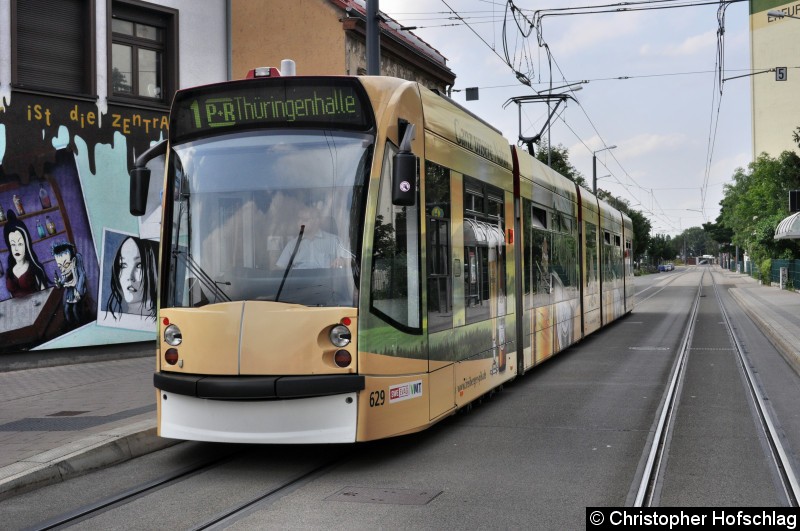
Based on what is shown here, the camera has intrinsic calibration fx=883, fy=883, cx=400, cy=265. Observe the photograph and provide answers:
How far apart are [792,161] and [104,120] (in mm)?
40607

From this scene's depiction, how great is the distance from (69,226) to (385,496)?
9.37 m

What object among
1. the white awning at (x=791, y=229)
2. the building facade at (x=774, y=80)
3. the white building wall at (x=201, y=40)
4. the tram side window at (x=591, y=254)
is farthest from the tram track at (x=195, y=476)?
the building facade at (x=774, y=80)

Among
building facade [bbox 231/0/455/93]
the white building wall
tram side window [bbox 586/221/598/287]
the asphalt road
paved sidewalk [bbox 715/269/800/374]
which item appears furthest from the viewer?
building facade [bbox 231/0/455/93]

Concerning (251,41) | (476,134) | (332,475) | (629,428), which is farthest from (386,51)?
(332,475)

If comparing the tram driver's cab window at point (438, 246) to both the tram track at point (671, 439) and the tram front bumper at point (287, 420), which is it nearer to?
the tram front bumper at point (287, 420)

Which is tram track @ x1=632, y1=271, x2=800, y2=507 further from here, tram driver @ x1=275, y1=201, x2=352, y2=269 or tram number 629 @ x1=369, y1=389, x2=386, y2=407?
tram driver @ x1=275, y1=201, x2=352, y2=269

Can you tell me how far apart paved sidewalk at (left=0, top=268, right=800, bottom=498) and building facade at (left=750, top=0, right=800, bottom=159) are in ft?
236

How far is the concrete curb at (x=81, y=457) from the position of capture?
633 centimetres

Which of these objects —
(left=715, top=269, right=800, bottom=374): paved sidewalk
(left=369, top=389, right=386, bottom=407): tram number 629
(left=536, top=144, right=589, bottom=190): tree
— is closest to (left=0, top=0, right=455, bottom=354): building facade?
(left=369, top=389, right=386, bottom=407): tram number 629

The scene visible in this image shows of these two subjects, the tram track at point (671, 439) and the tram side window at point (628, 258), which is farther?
the tram side window at point (628, 258)

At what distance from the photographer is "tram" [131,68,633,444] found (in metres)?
6.54

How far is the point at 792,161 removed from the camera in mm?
46000

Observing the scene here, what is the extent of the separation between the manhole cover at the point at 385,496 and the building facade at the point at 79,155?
843cm

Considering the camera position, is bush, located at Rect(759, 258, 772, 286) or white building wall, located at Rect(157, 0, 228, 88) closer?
white building wall, located at Rect(157, 0, 228, 88)
